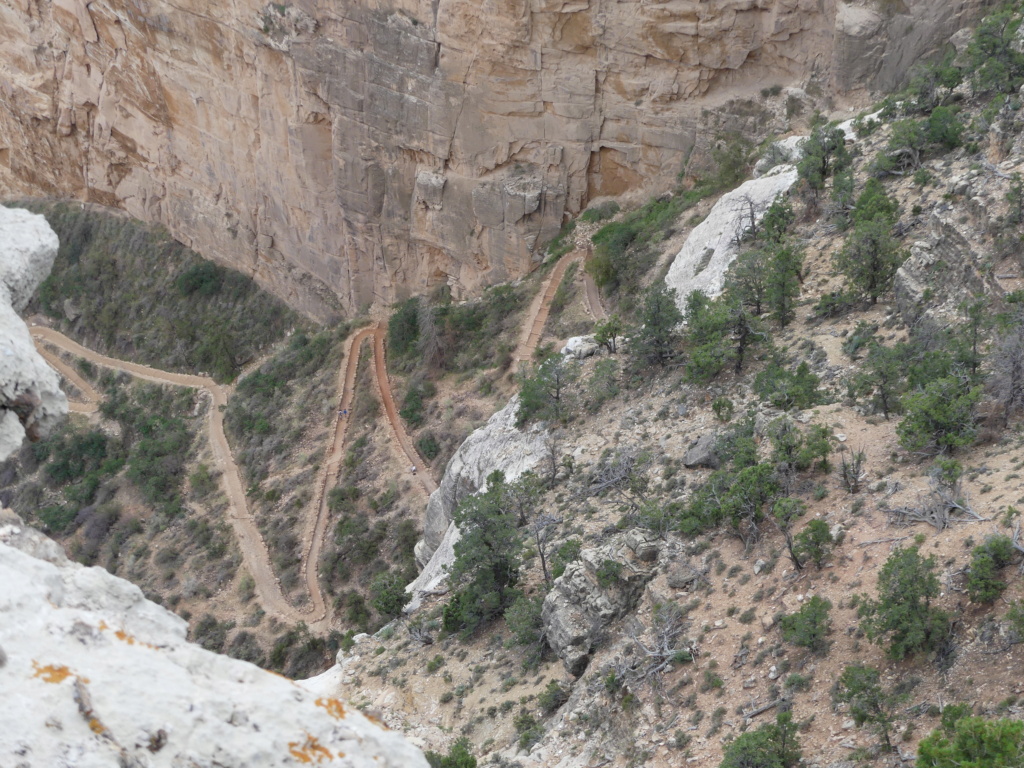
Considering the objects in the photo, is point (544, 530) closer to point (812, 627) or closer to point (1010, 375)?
point (812, 627)

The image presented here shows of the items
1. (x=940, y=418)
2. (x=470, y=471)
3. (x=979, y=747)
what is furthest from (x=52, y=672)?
(x=470, y=471)

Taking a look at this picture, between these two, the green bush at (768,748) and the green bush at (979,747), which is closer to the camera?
the green bush at (979,747)

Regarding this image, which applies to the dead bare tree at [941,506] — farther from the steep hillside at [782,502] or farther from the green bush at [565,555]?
the green bush at [565,555]

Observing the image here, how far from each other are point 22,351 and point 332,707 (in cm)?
444

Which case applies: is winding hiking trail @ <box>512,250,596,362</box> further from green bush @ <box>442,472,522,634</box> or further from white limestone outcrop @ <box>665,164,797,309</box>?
green bush @ <box>442,472,522,634</box>

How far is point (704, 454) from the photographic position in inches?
808

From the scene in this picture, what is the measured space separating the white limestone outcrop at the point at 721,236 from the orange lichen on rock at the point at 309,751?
847 inches

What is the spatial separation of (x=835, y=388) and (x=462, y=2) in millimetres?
23329

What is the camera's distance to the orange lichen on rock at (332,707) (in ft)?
22.6

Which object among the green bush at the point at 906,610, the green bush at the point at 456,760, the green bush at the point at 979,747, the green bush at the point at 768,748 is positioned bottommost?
the green bush at the point at 979,747

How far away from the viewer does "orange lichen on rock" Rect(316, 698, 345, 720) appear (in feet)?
22.6

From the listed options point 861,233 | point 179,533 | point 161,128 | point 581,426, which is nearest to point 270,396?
point 179,533

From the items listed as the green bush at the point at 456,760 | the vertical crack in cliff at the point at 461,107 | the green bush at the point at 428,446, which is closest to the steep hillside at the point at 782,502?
the green bush at the point at 456,760

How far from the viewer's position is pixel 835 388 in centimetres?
2073
